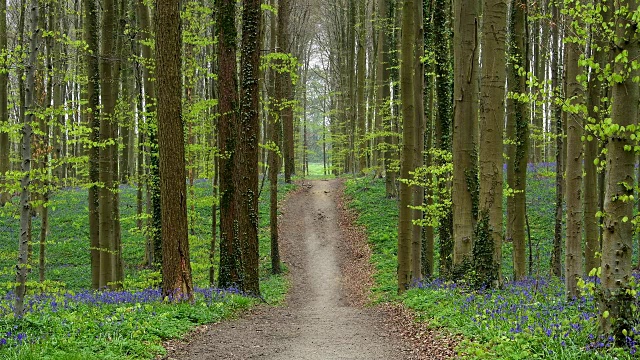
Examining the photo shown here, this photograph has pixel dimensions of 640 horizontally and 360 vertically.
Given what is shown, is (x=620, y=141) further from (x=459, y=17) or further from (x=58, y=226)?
(x=58, y=226)

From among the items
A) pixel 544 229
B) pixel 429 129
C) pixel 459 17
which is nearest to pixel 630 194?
pixel 459 17

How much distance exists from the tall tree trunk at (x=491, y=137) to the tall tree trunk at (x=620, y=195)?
12.6 ft

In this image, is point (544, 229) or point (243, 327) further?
point (544, 229)

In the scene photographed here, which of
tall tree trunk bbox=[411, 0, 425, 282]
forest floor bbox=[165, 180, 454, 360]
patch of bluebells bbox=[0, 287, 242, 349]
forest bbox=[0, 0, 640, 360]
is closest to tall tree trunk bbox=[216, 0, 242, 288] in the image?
forest bbox=[0, 0, 640, 360]

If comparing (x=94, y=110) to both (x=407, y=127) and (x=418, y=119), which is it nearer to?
(x=407, y=127)

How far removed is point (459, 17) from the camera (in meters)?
10.6

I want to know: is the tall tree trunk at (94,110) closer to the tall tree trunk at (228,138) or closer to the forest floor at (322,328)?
the tall tree trunk at (228,138)

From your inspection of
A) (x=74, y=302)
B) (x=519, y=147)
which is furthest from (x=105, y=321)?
(x=519, y=147)

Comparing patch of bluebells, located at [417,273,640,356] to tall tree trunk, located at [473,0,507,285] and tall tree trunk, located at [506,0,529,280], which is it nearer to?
tall tree trunk, located at [473,0,507,285]

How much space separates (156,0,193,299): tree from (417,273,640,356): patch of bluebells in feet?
16.6

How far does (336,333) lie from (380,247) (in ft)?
40.9

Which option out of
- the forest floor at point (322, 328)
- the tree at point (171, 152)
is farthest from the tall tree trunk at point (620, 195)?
the tree at point (171, 152)

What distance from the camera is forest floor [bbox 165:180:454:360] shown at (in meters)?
7.21

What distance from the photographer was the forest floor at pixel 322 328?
7.21 m
